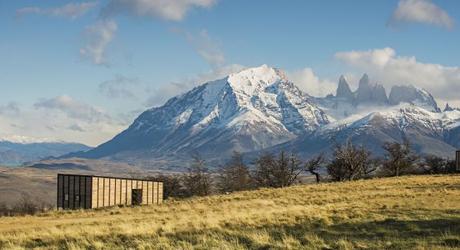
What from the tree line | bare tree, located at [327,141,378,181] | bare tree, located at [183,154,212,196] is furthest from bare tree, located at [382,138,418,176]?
bare tree, located at [183,154,212,196]

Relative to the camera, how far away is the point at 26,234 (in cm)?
2883

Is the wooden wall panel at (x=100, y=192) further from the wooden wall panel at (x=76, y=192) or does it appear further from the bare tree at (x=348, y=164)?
the bare tree at (x=348, y=164)

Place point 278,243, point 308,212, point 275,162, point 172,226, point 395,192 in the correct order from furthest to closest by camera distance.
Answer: point 275,162 < point 395,192 < point 308,212 < point 172,226 < point 278,243

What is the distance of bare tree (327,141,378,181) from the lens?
98.9 meters

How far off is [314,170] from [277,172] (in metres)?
6.75

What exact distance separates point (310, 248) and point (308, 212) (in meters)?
12.9

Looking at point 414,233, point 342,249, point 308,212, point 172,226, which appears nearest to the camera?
point 342,249

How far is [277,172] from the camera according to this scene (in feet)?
353

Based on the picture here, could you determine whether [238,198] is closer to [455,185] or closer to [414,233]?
[455,185]

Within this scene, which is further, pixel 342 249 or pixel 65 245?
pixel 65 245

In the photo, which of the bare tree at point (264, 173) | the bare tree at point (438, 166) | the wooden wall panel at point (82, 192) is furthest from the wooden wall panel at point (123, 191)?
the bare tree at point (438, 166)

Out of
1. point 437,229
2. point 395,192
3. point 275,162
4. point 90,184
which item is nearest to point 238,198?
point 395,192

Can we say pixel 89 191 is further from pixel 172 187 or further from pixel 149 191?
pixel 172 187

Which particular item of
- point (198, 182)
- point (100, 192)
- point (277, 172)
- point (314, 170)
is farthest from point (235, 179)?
point (100, 192)
